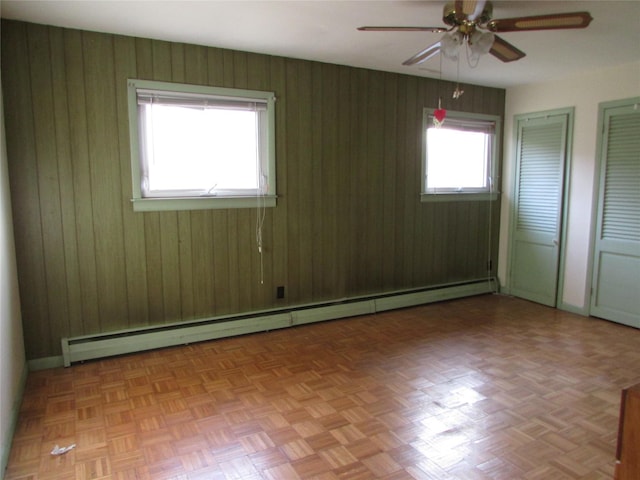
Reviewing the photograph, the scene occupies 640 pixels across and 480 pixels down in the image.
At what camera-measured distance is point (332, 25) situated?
118 inches

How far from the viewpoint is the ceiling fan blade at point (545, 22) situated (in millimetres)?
2143

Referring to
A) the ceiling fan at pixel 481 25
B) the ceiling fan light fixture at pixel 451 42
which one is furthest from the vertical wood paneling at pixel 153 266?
the ceiling fan light fixture at pixel 451 42

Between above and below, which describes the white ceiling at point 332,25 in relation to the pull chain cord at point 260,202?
above

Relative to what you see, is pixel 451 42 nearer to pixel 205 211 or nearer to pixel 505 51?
pixel 505 51

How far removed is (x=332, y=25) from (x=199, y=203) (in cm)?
167

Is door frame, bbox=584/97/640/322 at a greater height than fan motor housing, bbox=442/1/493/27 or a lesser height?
lesser

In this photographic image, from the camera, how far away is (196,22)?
9.66 ft

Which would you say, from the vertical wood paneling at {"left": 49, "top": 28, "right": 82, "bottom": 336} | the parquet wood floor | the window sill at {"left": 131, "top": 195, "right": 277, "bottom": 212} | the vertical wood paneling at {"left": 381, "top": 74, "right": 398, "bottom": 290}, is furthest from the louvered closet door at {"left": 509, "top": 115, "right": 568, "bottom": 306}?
the vertical wood paneling at {"left": 49, "top": 28, "right": 82, "bottom": 336}

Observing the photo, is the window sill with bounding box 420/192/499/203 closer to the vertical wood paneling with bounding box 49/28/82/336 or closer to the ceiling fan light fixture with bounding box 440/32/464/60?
the ceiling fan light fixture with bounding box 440/32/464/60

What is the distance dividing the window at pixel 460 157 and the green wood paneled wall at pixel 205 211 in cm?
13

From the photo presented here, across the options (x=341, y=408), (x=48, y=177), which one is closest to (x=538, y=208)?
(x=341, y=408)

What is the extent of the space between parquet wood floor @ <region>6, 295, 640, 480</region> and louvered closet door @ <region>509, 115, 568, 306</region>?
3.16 feet

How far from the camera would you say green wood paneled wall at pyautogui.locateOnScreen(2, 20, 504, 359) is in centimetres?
303

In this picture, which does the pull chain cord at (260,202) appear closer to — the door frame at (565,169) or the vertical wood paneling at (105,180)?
the vertical wood paneling at (105,180)
